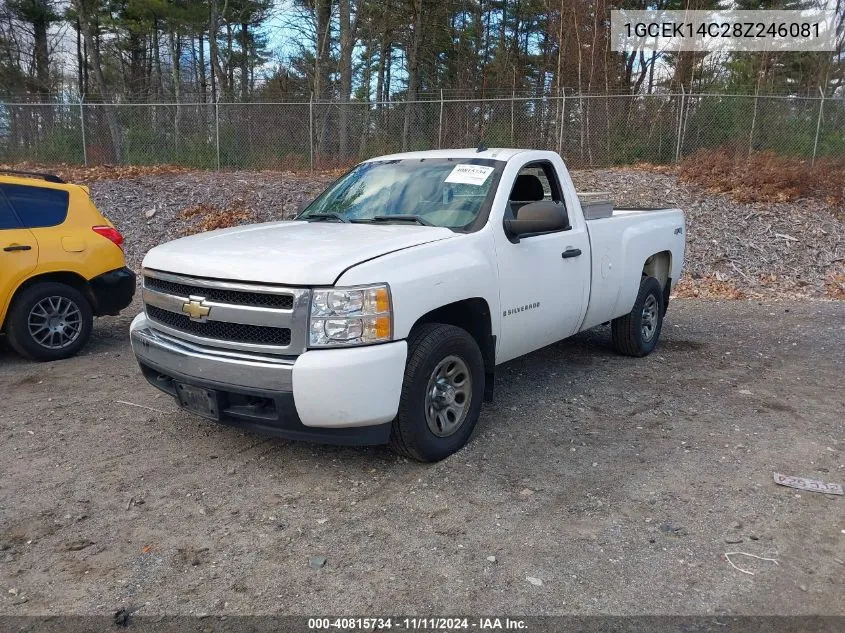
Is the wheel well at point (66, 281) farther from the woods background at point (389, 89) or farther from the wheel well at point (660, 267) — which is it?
the woods background at point (389, 89)

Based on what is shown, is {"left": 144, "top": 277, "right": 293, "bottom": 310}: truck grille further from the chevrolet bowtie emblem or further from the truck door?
the truck door

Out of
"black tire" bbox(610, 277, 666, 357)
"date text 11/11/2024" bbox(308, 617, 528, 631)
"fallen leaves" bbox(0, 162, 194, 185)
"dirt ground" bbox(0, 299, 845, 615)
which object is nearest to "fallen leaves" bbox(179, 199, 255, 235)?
"fallen leaves" bbox(0, 162, 194, 185)

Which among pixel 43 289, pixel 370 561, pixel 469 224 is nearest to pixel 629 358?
pixel 469 224

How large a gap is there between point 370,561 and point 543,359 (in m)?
3.89

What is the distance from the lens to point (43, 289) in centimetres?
640

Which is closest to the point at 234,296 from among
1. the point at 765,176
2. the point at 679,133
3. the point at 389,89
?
the point at 765,176

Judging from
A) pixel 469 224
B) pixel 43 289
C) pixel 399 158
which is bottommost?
pixel 43 289

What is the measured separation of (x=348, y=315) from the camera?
11.8 feet

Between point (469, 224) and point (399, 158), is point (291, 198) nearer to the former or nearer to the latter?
point (399, 158)

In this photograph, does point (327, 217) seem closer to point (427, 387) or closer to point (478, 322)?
point (478, 322)

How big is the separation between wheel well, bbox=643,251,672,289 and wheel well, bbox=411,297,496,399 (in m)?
3.14

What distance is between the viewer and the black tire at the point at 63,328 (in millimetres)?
6281

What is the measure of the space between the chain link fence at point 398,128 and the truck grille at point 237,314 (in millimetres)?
13518

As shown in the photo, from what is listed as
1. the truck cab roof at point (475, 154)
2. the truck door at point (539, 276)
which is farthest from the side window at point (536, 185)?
the truck cab roof at point (475, 154)
